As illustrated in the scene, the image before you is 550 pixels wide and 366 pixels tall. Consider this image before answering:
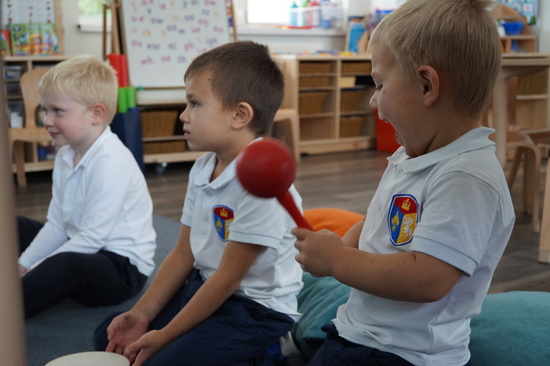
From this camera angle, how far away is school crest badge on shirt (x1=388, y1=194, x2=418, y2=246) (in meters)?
0.74

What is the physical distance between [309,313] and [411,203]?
580 mm

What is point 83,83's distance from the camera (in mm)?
1574

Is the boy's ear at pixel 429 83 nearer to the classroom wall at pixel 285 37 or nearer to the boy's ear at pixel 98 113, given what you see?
the boy's ear at pixel 98 113

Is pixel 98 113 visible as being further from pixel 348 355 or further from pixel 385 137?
pixel 385 137

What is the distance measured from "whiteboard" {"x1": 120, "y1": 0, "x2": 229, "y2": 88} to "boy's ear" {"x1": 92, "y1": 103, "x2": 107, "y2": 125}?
2136 mm

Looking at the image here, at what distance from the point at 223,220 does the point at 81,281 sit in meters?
0.57

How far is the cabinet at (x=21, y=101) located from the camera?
3.46 m

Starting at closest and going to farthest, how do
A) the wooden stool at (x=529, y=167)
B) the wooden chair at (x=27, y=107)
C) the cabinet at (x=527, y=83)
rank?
the wooden stool at (x=529, y=167)
the wooden chair at (x=27, y=107)
the cabinet at (x=527, y=83)

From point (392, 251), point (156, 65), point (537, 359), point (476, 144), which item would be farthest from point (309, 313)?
point (156, 65)

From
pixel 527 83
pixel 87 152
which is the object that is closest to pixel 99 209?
pixel 87 152

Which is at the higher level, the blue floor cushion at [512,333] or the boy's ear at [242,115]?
the boy's ear at [242,115]

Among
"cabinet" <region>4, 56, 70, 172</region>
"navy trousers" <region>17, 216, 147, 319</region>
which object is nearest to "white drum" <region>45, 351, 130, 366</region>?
"navy trousers" <region>17, 216, 147, 319</region>

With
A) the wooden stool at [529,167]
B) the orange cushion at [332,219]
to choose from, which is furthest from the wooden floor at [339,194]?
the orange cushion at [332,219]

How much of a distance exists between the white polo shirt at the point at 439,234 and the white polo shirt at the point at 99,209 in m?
0.85
